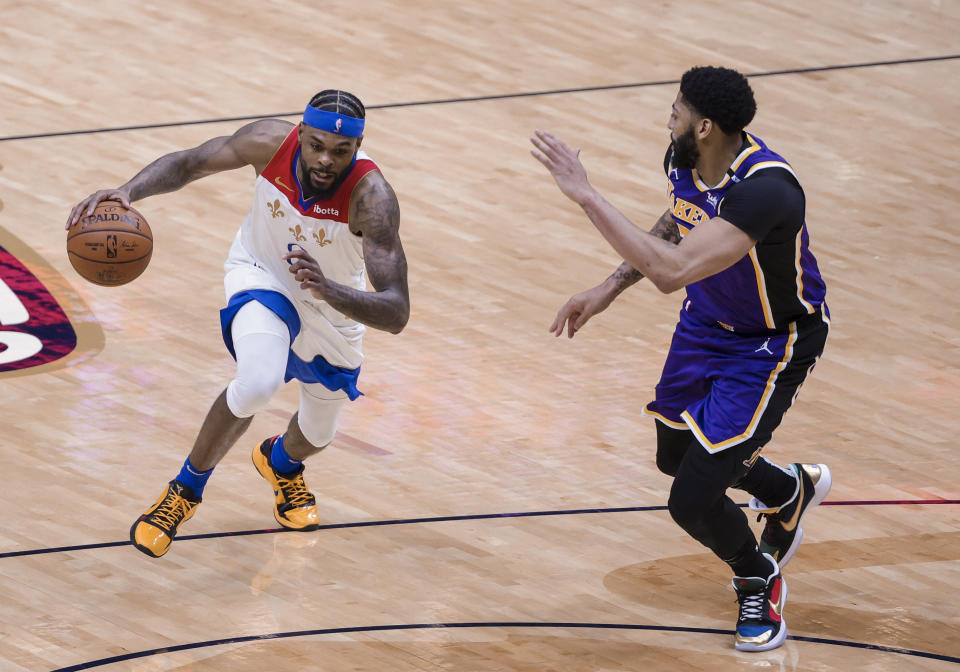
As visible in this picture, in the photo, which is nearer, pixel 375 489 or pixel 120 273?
pixel 120 273

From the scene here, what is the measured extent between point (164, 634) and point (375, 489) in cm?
153

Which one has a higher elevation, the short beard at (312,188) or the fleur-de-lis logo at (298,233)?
the short beard at (312,188)

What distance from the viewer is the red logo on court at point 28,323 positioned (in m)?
7.87

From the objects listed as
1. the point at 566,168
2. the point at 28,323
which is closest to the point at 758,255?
the point at 566,168

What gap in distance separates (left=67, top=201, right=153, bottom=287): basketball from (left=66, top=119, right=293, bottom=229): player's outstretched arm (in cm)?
11

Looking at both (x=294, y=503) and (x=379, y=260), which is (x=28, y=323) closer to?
(x=294, y=503)

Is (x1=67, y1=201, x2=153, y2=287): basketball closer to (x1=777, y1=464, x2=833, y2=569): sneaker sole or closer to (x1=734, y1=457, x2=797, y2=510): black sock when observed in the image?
(x1=734, y1=457, x2=797, y2=510): black sock

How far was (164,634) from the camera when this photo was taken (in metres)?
5.55

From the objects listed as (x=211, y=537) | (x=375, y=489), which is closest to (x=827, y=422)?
(x=375, y=489)

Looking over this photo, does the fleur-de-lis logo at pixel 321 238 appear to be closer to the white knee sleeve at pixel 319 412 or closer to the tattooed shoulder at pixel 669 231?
the white knee sleeve at pixel 319 412

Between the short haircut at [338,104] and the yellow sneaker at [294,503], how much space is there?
1.48 m

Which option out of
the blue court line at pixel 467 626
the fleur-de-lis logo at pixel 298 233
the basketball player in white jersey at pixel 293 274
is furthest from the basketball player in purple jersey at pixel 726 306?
the fleur-de-lis logo at pixel 298 233

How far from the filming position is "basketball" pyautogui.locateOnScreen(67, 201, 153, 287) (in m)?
6.08

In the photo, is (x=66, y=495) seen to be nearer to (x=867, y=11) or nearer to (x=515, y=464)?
(x=515, y=464)
